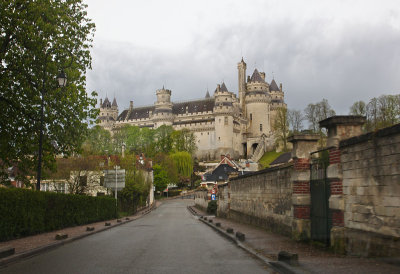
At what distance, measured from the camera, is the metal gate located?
32.9 feet

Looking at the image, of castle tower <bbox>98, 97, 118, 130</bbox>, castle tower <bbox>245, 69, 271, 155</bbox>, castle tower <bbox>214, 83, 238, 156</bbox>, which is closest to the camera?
castle tower <bbox>214, 83, 238, 156</bbox>

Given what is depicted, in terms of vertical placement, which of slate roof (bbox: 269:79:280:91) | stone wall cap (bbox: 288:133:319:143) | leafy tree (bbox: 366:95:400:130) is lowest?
stone wall cap (bbox: 288:133:319:143)

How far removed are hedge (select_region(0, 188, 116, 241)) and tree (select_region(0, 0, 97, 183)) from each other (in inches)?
77.7

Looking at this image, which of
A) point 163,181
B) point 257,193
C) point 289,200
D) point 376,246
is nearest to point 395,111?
point 163,181

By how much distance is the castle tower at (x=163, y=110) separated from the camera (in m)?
125

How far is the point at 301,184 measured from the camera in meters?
11.6

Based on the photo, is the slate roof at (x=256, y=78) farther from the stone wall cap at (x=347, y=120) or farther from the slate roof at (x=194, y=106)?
the stone wall cap at (x=347, y=120)

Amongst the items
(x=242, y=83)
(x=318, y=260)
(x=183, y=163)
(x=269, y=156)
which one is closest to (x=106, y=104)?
(x=242, y=83)

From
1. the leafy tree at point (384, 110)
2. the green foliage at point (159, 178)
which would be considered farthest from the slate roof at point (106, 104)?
the leafy tree at point (384, 110)

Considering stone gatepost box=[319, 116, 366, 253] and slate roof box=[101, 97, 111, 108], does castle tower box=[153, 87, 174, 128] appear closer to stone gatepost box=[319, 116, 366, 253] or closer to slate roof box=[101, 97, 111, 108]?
slate roof box=[101, 97, 111, 108]

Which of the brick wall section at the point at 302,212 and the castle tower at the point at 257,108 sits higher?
the castle tower at the point at 257,108

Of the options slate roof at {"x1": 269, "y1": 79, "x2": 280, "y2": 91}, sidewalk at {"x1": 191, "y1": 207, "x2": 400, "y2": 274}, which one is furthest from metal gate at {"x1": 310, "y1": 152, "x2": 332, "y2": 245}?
slate roof at {"x1": 269, "y1": 79, "x2": 280, "y2": 91}

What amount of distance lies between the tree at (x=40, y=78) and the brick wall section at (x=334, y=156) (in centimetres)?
1171

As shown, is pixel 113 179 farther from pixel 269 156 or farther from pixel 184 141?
pixel 184 141
